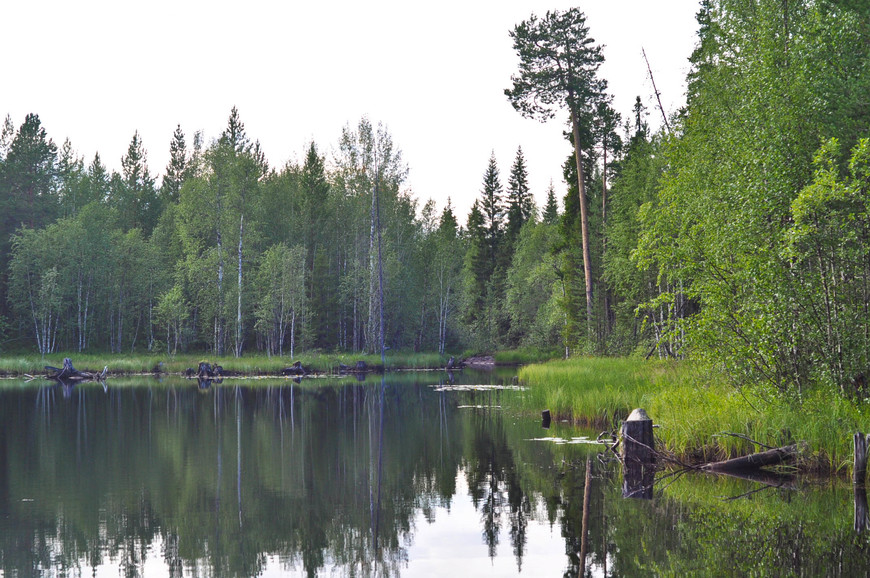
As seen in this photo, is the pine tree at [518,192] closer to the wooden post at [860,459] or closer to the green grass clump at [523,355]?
the green grass clump at [523,355]

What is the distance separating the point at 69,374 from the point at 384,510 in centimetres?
3858

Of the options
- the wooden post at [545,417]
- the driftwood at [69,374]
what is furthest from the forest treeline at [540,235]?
the driftwood at [69,374]

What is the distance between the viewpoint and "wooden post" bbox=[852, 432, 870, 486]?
429 inches

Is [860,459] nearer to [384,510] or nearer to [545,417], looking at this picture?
[384,510]

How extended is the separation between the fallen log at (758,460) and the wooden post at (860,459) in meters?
1.09

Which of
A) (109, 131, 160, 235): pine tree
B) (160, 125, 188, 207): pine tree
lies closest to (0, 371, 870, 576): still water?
(109, 131, 160, 235): pine tree

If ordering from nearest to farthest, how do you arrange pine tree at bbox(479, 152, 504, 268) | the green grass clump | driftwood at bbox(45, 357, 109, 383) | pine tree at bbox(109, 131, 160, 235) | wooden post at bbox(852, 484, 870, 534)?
1. wooden post at bbox(852, 484, 870, 534)
2. driftwood at bbox(45, 357, 109, 383)
3. the green grass clump
4. pine tree at bbox(109, 131, 160, 235)
5. pine tree at bbox(479, 152, 504, 268)

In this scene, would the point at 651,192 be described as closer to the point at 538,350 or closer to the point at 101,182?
the point at 538,350

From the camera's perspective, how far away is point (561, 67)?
3362 cm

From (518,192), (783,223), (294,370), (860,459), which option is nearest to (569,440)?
(783,223)

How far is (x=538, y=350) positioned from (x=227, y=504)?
50.5 m

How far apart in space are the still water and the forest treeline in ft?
11.9

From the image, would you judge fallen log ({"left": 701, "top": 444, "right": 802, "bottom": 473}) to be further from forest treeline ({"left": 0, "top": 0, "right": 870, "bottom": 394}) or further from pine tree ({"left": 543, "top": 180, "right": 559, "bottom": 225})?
pine tree ({"left": 543, "top": 180, "right": 559, "bottom": 225})

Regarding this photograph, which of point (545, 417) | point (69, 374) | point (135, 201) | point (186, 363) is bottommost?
point (545, 417)
